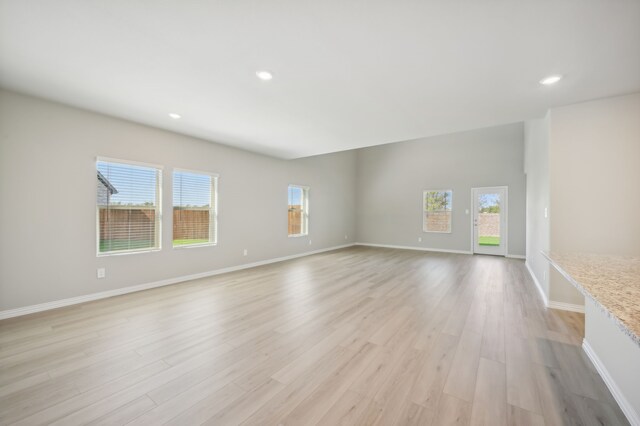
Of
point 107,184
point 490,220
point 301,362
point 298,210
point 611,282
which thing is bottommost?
point 301,362

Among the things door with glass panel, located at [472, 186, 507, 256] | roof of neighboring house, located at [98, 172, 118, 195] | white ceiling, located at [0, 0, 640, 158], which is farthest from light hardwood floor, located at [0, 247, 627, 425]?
door with glass panel, located at [472, 186, 507, 256]

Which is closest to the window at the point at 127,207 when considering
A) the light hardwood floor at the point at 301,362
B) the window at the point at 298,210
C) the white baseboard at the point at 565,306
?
the light hardwood floor at the point at 301,362

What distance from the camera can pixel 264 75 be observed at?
2582 mm

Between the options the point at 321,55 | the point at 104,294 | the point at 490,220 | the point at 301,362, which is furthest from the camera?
the point at 490,220

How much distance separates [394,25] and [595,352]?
3034mm

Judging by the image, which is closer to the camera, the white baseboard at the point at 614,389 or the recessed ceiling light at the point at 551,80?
the white baseboard at the point at 614,389

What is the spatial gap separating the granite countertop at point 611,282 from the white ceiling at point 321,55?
1691 millimetres

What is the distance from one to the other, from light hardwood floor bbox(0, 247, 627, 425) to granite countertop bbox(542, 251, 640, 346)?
34.3 inches

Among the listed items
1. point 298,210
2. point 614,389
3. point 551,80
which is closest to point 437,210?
point 298,210

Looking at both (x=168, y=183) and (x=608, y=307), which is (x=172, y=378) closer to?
(x=608, y=307)

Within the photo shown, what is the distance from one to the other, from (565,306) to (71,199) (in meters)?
6.58

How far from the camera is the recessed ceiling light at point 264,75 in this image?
2538 mm

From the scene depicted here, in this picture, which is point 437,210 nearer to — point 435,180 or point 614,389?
point 435,180

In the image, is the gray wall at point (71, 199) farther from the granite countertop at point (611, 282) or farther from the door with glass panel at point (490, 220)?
the door with glass panel at point (490, 220)
